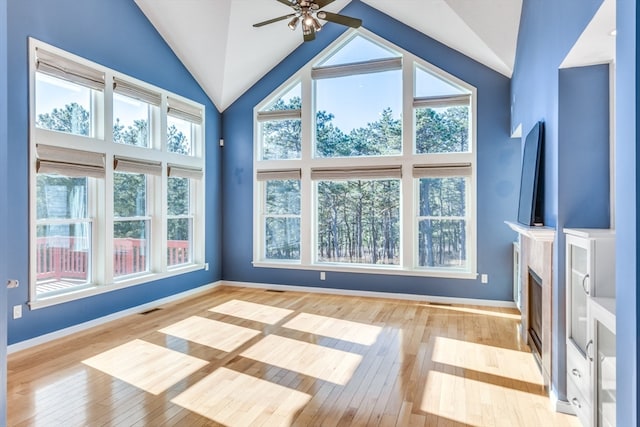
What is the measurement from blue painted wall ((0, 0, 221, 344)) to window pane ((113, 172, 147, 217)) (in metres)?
0.99

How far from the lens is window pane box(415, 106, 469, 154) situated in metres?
5.41

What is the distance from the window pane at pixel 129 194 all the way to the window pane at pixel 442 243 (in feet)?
12.9

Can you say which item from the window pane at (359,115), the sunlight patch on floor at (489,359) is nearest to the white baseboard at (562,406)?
the sunlight patch on floor at (489,359)

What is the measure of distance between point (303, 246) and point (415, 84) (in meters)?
3.03

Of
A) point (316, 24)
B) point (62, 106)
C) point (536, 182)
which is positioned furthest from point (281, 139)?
point (536, 182)

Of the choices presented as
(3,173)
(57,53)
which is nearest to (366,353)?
(3,173)

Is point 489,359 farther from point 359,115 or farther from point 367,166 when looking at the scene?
point 359,115

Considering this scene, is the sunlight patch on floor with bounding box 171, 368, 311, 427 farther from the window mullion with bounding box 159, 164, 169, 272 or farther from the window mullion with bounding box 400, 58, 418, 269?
the window mullion with bounding box 400, 58, 418, 269

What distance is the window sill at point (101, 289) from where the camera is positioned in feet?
12.3

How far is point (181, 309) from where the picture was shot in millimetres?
4988

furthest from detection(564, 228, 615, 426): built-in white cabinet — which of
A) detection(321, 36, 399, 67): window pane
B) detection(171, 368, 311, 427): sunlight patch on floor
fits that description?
detection(321, 36, 399, 67): window pane

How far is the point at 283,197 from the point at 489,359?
4003mm

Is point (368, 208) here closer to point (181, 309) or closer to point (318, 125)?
point (318, 125)

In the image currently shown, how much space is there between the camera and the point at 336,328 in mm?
4223
